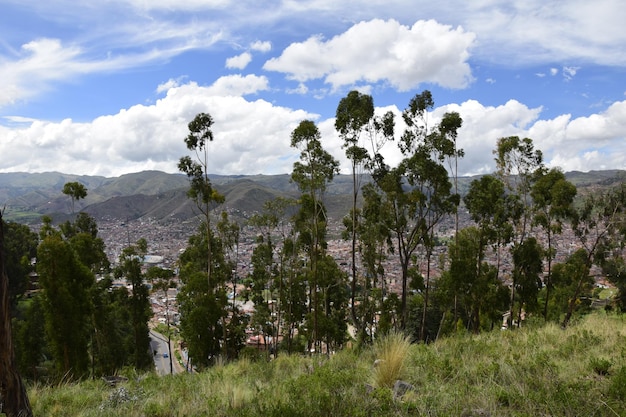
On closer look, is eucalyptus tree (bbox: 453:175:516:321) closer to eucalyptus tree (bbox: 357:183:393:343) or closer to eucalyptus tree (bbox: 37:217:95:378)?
eucalyptus tree (bbox: 357:183:393:343)

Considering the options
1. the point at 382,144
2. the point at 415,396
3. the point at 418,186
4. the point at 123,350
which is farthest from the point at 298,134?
the point at 123,350

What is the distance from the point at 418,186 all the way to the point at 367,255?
9053mm

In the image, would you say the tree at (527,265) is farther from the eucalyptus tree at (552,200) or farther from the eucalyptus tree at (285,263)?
the eucalyptus tree at (285,263)

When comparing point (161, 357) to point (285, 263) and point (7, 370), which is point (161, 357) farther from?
point (7, 370)

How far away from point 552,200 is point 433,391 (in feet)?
68.6

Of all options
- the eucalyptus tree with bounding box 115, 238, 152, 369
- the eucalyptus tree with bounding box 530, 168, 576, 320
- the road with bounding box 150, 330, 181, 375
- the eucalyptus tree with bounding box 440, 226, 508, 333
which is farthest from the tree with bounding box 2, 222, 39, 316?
the eucalyptus tree with bounding box 530, 168, 576, 320

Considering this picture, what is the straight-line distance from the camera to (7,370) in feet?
16.7

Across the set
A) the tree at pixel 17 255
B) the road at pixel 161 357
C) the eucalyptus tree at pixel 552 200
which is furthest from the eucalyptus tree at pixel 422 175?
the tree at pixel 17 255

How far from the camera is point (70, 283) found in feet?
49.2

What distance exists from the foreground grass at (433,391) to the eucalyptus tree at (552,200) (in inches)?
615

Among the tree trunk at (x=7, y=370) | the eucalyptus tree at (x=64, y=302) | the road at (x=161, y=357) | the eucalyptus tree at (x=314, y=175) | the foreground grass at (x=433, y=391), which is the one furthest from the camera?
the road at (x=161, y=357)

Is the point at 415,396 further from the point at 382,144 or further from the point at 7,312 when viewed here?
the point at 382,144

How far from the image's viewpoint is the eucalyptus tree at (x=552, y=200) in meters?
20.8

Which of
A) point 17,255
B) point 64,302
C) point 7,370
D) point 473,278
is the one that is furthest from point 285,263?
point 17,255
